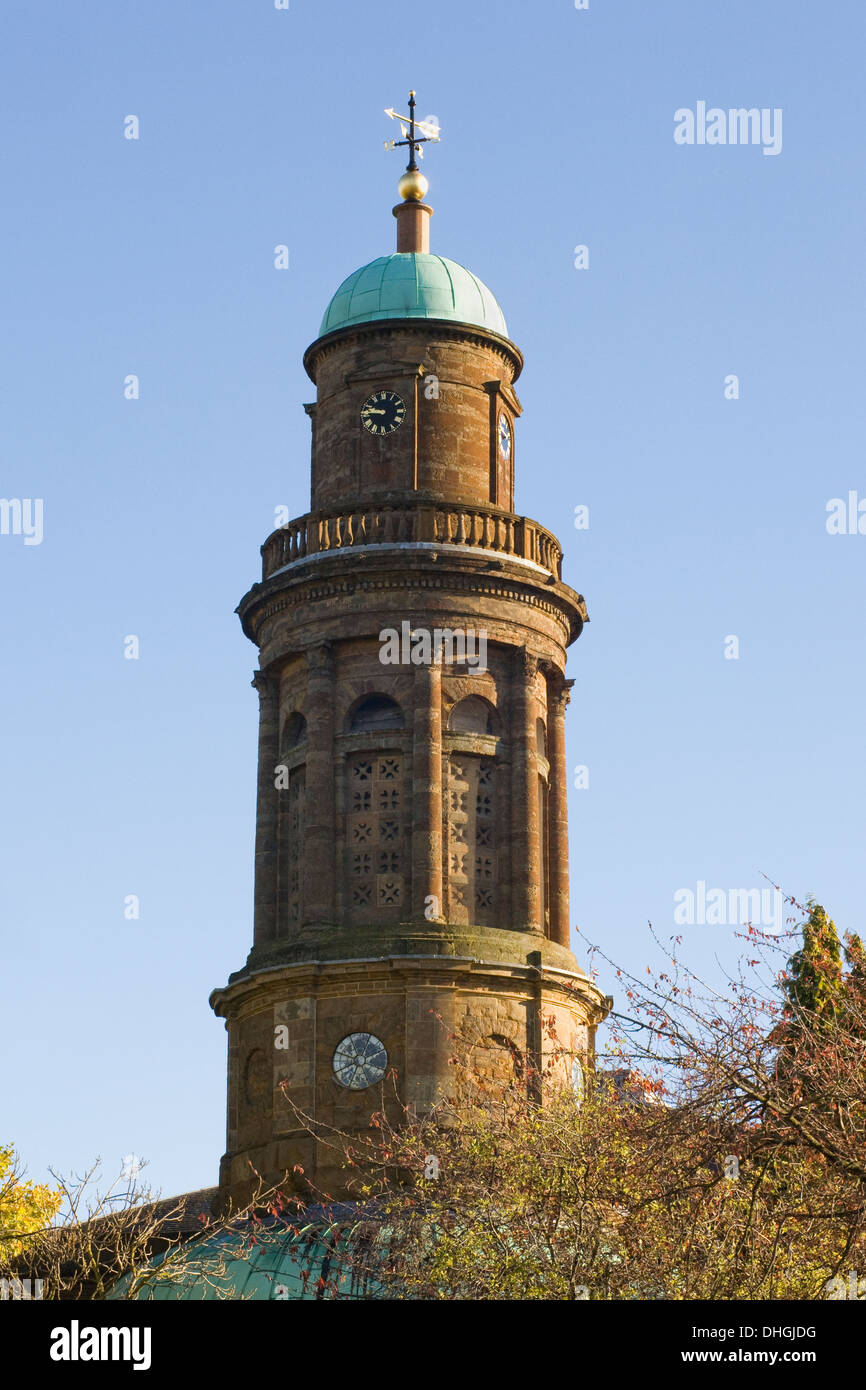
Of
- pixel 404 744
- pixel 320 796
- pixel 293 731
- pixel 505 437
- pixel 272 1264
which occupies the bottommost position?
pixel 272 1264

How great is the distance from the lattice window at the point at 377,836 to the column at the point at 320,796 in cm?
42

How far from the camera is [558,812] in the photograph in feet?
145

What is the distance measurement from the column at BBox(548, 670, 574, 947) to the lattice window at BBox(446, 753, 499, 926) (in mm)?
1799

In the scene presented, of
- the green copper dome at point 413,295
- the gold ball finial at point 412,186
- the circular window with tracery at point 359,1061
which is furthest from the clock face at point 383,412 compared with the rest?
the circular window with tracery at point 359,1061

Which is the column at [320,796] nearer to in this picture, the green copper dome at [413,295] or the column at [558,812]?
the column at [558,812]

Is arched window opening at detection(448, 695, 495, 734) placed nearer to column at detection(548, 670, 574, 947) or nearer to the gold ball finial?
column at detection(548, 670, 574, 947)

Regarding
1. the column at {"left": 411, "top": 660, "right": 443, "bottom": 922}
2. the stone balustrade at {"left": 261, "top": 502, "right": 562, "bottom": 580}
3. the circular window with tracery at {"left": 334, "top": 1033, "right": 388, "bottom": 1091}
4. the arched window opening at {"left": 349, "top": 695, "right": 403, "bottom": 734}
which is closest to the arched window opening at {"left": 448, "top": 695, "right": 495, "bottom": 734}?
the column at {"left": 411, "top": 660, "right": 443, "bottom": 922}

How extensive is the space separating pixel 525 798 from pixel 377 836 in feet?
10.2

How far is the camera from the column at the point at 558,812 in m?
43.3

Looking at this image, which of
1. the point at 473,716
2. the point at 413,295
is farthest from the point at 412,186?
the point at 473,716

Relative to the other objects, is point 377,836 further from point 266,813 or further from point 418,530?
point 418,530
